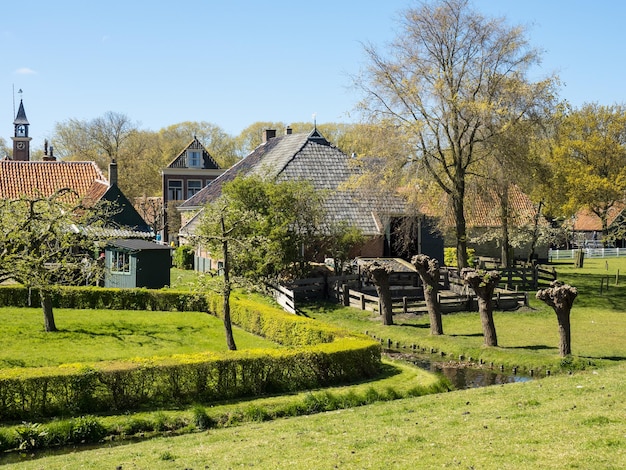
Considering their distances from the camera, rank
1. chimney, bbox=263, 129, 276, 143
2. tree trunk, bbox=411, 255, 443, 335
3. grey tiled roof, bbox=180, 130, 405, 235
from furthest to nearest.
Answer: chimney, bbox=263, 129, 276, 143 < grey tiled roof, bbox=180, 130, 405, 235 < tree trunk, bbox=411, 255, 443, 335

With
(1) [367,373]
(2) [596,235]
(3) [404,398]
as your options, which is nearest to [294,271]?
(1) [367,373]

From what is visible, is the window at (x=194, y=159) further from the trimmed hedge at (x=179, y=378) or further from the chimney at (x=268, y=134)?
the trimmed hedge at (x=179, y=378)

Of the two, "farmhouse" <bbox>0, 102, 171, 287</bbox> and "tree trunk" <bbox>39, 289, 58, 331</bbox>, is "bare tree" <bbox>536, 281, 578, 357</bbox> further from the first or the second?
"farmhouse" <bbox>0, 102, 171, 287</bbox>

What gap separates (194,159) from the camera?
71.7 meters

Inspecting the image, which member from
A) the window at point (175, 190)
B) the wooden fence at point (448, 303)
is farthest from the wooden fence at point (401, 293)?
the window at point (175, 190)

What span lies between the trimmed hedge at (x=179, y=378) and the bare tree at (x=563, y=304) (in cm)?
539

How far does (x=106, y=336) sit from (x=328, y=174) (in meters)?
20.9

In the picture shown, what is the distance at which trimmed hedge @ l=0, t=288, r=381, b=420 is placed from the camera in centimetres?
1594

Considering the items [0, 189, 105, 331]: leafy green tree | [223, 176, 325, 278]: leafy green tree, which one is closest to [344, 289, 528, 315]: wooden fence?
[223, 176, 325, 278]: leafy green tree

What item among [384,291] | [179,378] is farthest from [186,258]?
[179,378]

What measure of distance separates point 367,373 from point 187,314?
38.5ft

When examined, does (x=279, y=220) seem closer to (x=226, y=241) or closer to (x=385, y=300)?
(x=385, y=300)

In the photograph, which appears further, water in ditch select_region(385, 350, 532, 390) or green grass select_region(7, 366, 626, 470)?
water in ditch select_region(385, 350, 532, 390)

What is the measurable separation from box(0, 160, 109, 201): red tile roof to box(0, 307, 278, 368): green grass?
19677mm
